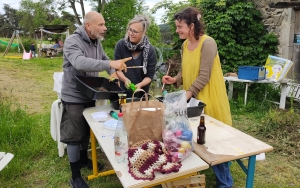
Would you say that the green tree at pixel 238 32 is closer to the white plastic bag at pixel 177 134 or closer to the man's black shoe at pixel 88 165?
the man's black shoe at pixel 88 165

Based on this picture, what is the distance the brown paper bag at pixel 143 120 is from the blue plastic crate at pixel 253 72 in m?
3.94

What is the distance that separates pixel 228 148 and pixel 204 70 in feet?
2.62

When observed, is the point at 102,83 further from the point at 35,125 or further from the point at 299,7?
the point at 299,7

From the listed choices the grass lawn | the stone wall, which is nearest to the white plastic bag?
the grass lawn

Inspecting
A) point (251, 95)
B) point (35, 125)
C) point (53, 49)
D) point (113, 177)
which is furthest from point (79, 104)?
point (53, 49)

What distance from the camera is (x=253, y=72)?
5.03m

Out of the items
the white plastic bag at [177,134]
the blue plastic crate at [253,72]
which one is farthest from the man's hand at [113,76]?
the blue plastic crate at [253,72]

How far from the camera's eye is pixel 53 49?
54.9 feet

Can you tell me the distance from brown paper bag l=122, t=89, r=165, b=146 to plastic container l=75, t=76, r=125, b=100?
61 cm

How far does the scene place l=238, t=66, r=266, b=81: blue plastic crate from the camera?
4996 mm

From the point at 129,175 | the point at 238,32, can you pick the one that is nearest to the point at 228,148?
the point at 129,175

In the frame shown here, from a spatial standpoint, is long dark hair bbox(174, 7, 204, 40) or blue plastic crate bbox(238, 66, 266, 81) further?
blue plastic crate bbox(238, 66, 266, 81)

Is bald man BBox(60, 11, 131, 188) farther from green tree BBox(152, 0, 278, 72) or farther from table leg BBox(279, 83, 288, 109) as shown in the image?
green tree BBox(152, 0, 278, 72)

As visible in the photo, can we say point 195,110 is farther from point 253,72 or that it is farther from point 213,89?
point 253,72
